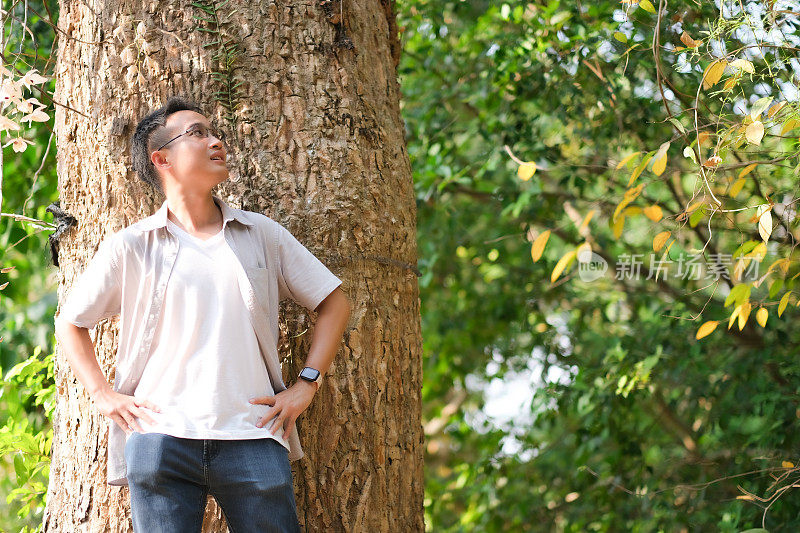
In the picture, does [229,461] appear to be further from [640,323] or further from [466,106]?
[466,106]

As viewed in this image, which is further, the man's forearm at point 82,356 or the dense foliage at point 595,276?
the dense foliage at point 595,276

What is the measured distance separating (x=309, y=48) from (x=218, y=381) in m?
1.20

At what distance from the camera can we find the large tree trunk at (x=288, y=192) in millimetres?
2477

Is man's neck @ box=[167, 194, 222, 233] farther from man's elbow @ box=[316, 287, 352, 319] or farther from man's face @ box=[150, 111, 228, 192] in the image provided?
man's elbow @ box=[316, 287, 352, 319]

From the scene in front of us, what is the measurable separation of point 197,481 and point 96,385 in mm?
364

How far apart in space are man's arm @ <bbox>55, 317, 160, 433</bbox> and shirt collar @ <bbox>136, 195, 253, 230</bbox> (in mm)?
317

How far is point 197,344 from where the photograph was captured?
2.01 metres

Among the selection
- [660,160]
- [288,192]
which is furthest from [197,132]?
[660,160]

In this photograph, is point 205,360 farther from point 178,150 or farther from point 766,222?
point 766,222

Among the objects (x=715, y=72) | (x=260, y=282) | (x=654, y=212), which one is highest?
(x=715, y=72)

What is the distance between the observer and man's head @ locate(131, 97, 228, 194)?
2166mm

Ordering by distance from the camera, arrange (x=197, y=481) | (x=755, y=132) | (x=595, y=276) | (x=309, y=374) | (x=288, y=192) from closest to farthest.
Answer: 1. (x=197, y=481)
2. (x=755, y=132)
3. (x=309, y=374)
4. (x=288, y=192)
5. (x=595, y=276)

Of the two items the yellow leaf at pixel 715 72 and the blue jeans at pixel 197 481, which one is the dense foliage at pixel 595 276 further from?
the blue jeans at pixel 197 481

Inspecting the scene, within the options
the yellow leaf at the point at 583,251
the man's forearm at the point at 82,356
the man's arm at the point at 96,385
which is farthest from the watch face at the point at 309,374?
the yellow leaf at the point at 583,251
